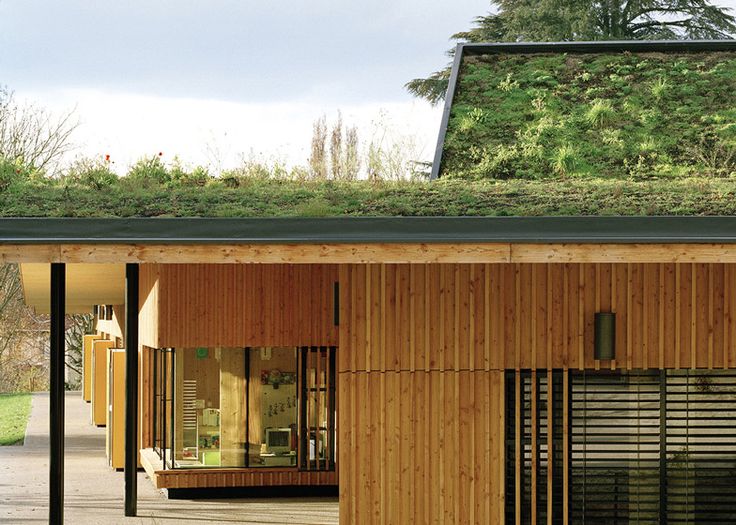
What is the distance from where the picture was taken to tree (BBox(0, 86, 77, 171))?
26.7 meters

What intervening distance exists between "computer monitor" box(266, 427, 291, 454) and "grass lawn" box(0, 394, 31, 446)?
23.9ft

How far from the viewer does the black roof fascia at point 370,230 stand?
8750 millimetres

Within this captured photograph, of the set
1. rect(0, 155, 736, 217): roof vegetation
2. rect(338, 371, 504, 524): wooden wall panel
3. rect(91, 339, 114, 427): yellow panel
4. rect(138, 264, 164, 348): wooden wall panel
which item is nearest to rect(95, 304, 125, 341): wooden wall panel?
rect(91, 339, 114, 427): yellow panel

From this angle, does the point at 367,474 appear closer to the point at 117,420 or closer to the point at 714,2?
the point at 117,420

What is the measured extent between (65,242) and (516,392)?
13.9 feet

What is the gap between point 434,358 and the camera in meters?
10.6

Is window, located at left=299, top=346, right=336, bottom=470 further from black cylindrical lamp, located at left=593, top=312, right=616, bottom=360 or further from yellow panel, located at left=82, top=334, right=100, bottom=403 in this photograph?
yellow panel, located at left=82, top=334, right=100, bottom=403

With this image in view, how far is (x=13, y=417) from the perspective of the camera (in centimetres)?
2566

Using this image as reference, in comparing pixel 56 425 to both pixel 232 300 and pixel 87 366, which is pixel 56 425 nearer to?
pixel 232 300

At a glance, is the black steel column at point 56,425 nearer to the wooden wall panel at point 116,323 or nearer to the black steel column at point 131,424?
the black steel column at point 131,424

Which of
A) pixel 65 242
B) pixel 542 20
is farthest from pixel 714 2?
pixel 65 242

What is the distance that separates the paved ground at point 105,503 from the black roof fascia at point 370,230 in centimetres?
523

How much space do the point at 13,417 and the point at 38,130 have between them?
649 cm

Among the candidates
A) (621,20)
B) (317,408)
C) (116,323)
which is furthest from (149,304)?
(621,20)
